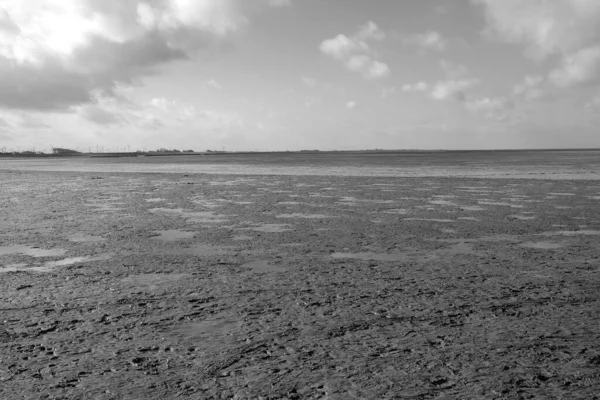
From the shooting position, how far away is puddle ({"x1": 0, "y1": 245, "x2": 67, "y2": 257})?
9703 millimetres

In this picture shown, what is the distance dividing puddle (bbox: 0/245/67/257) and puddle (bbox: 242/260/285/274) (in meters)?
3.71

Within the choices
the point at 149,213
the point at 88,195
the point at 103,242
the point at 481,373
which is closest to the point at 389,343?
the point at 481,373

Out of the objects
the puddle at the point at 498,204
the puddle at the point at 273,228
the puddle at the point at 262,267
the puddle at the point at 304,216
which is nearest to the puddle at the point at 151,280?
the puddle at the point at 262,267

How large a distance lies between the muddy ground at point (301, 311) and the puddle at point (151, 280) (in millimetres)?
41

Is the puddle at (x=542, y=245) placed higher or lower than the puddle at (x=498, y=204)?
lower

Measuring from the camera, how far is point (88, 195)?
2320 cm

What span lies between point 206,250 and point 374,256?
10.6 feet

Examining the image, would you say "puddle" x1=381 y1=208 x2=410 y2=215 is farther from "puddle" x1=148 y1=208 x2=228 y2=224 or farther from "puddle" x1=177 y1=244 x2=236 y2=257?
"puddle" x1=177 y1=244 x2=236 y2=257

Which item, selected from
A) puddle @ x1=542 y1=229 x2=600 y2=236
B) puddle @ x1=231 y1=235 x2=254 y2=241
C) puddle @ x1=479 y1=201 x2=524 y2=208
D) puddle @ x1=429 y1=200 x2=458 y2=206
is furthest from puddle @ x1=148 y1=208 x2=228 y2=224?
puddle @ x1=479 y1=201 x2=524 y2=208

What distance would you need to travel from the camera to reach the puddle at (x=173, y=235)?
11.4 m

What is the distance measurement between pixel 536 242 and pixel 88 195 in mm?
18977

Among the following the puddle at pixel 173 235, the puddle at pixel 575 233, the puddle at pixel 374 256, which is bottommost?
the puddle at pixel 575 233

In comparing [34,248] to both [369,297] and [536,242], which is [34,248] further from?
[536,242]

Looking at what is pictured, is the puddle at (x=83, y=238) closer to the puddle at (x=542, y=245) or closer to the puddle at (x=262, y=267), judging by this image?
the puddle at (x=262, y=267)
